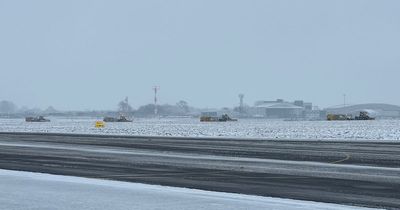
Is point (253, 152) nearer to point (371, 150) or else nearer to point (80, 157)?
point (371, 150)

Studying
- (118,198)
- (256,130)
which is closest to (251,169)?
(118,198)

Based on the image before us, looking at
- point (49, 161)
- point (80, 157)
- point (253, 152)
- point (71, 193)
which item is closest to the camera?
point (71, 193)

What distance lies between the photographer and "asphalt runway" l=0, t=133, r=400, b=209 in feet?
43.1

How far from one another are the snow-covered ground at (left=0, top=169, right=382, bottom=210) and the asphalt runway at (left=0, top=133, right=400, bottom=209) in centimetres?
85

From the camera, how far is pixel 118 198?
38.4 feet

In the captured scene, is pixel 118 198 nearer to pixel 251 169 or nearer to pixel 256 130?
pixel 251 169

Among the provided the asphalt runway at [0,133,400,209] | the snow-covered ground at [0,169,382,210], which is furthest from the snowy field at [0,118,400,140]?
the snow-covered ground at [0,169,382,210]

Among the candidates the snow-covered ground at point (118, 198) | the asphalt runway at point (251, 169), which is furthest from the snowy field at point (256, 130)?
the snow-covered ground at point (118, 198)

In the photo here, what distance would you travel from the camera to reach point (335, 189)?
13414 millimetres

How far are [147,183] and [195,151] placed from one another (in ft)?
38.9

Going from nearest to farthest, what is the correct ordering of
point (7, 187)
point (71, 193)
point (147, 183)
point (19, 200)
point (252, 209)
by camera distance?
point (252, 209), point (19, 200), point (71, 193), point (7, 187), point (147, 183)

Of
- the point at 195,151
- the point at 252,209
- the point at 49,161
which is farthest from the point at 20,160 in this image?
the point at 252,209

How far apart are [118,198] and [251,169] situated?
23.1 ft

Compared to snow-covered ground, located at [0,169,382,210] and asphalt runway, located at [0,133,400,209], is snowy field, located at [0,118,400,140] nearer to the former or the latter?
asphalt runway, located at [0,133,400,209]
